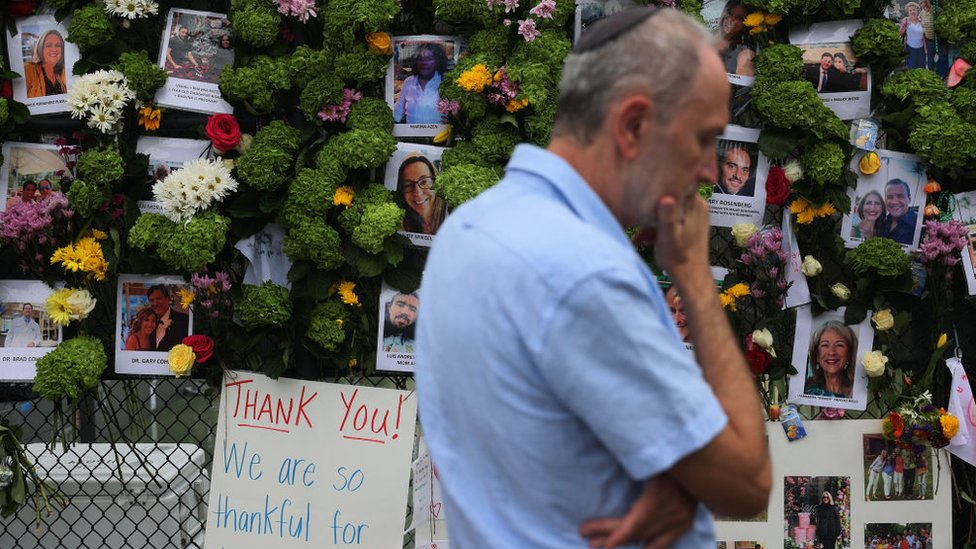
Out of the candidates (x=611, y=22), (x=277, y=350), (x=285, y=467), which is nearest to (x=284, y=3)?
(x=277, y=350)

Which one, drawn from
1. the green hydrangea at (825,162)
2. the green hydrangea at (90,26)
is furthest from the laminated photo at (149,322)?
the green hydrangea at (825,162)

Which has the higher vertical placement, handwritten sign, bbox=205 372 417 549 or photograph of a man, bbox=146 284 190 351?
photograph of a man, bbox=146 284 190 351

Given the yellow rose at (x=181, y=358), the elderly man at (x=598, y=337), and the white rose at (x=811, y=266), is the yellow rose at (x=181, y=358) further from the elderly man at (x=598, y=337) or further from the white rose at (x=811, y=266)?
the white rose at (x=811, y=266)

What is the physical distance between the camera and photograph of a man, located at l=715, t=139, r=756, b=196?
2902 millimetres

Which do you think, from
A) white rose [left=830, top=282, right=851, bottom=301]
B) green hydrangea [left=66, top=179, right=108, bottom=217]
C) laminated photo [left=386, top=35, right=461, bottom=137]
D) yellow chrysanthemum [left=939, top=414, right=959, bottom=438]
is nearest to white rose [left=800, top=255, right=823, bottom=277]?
white rose [left=830, top=282, right=851, bottom=301]

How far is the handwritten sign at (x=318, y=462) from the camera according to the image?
294 centimetres

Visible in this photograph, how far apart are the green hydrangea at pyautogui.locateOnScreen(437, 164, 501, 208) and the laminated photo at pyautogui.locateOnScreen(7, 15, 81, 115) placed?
1.20 meters

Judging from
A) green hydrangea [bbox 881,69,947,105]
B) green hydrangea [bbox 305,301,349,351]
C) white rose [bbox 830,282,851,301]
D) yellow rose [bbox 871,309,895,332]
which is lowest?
green hydrangea [bbox 305,301,349,351]

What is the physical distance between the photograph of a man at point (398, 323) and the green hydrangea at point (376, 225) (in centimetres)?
19

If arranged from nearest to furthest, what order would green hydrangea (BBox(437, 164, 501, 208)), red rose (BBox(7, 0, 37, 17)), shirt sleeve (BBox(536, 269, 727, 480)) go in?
1. shirt sleeve (BBox(536, 269, 727, 480))
2. green hydrangea (BBox(437, 164, 501, 208))
3. red rose (BBox(7, 0, 37, 17))

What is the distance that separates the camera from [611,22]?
1281 millimetres

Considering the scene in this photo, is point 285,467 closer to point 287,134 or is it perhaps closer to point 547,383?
point 287,134

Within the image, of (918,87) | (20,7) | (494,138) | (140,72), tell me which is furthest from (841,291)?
(20,7)

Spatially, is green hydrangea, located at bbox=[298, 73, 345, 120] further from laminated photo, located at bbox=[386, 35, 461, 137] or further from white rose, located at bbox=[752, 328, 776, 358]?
white rose, located at bbox=[752, 328, 776, 358]
